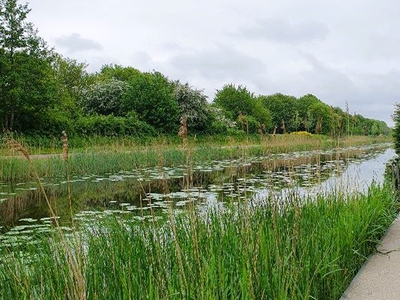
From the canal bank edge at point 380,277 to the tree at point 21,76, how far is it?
73.8 feet

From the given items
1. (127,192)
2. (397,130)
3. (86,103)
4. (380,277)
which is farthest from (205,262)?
(86,103)

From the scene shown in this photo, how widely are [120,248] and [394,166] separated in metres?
5.40

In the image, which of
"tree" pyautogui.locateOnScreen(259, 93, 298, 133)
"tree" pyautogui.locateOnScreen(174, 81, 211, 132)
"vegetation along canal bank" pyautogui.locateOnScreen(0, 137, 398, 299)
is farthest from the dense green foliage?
"tree" pyautogui.locateOnScreen(259, 93, 298, 133)

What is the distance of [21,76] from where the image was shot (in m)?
24.4

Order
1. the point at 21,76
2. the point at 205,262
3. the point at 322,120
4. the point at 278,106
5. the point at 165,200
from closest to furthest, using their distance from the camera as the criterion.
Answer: the point at 205,262 → the point at 165,200 → the point at 322,120 → the point at 21,76 → the point at 278,106

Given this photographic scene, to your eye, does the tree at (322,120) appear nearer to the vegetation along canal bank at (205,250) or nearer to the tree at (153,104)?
the vegetation along canal bank at (205,250)

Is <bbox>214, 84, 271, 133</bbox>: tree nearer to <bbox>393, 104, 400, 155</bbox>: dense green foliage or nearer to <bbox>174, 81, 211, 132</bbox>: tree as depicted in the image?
<bbox>174, 81, 211, 132</bbox>: tree

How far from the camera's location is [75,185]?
40.7ft

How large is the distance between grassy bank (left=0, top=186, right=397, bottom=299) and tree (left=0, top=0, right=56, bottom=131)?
21.8m

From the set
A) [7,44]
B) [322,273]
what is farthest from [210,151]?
[322,273]

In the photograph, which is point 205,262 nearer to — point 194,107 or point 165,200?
point 165,200

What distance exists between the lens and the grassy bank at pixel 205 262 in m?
2.68

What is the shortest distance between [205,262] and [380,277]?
5.73ft

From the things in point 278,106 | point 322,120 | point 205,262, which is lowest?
point 205,262
